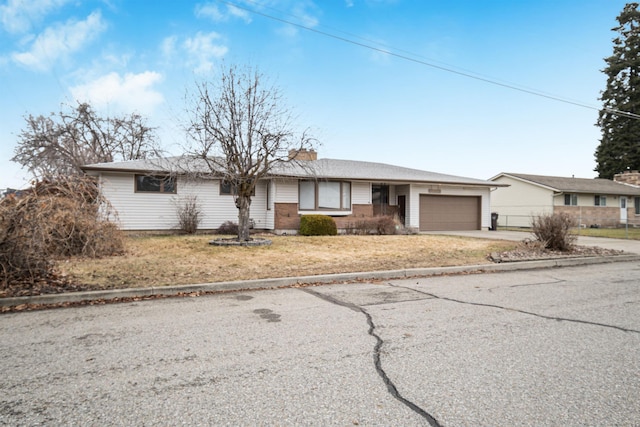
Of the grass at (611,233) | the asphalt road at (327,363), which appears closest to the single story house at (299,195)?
the grass at (611,233)

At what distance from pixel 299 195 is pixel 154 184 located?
679cm

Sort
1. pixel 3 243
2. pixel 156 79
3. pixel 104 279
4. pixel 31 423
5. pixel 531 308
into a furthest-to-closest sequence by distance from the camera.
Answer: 1. pixel 156 79
2. pixel 104 279
3. pixel 3 243
4. pixel 531 308
5. pixel 31 423

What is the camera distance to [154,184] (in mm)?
17750

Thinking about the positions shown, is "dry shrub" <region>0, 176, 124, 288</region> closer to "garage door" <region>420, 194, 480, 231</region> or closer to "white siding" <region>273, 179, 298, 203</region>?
"white siding" <region>273, 179, 298, 203</region>

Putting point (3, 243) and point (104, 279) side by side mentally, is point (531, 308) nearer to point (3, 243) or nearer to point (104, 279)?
point (104, 279)

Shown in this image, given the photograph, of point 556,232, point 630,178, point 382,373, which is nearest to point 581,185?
point 630,178

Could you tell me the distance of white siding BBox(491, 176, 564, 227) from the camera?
2897 centimetres

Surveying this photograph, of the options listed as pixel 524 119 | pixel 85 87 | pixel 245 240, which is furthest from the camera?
pixel 85 87

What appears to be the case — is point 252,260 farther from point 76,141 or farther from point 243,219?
point 76,141

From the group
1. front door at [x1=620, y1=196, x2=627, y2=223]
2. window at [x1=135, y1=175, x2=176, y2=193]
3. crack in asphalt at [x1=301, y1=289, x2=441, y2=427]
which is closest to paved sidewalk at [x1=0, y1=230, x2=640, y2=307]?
crack in asphalt at [x1=301, y1=289, x2=441, y2=427]

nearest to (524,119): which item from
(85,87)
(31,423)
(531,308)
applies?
(531,308)

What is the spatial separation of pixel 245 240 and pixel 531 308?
9955 millimetres

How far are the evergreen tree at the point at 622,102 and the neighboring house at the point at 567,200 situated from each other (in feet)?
30.3

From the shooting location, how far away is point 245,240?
1370 centimetres
